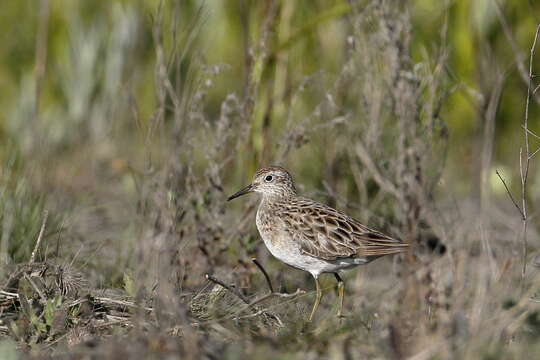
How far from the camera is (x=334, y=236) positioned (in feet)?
16.8

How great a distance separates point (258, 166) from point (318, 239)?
3.50 feet

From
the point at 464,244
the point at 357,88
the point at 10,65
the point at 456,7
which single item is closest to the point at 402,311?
the point at 464,244

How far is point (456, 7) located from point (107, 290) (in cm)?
474

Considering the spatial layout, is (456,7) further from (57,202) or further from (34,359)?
(34,359)

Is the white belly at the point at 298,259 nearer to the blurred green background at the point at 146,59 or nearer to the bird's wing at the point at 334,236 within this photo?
the bird's wing at the point at 334,236

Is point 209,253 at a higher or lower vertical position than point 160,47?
lower

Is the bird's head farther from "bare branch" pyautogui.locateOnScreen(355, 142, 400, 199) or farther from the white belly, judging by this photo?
"bare branch" pyautogui.locateOnScreen(355, 142, 400, 199)

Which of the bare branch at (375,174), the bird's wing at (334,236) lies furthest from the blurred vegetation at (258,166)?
the bird's wing at (334,236)

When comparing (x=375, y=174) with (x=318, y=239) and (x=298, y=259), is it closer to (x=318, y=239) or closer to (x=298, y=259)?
(x=318, y=239)

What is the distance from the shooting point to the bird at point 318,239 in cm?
502

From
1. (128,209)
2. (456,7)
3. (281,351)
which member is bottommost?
(128,209)

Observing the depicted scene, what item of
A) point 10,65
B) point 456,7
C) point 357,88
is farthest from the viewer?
point 10,65

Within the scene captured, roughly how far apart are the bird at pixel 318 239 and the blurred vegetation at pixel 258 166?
8.1 inches

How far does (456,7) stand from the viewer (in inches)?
314
